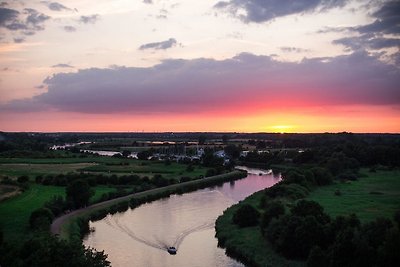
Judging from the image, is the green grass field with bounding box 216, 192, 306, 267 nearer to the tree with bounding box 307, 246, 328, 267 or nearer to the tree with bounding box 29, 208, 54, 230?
the tree with bounding box 307, 246, 328, 267

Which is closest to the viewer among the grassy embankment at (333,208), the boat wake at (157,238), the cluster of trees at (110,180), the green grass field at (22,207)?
the grassy embankment at (333,208)

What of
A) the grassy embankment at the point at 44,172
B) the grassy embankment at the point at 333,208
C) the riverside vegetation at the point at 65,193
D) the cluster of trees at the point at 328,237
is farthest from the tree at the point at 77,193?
the cluster of trees at the point at 328,237

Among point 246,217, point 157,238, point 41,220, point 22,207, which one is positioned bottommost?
point 157,238

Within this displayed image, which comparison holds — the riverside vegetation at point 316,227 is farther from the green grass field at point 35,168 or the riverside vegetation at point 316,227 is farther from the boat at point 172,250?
the green grass field at point 35,168

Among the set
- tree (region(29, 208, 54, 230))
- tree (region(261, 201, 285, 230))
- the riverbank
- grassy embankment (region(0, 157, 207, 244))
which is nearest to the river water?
the riverbank

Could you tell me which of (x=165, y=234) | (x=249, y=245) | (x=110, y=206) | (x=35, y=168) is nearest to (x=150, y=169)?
(x=35, y=168)

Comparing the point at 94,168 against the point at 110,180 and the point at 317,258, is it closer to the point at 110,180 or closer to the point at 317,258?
the point at 110,180
